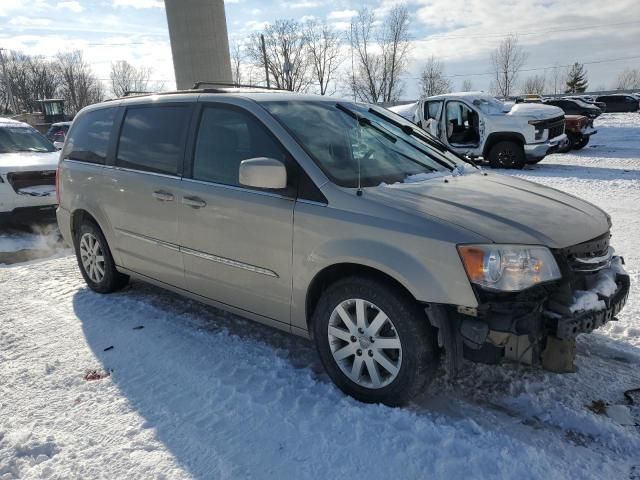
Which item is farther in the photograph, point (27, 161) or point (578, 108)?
point (578, 108)

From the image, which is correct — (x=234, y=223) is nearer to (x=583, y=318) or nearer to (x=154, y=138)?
(x=154, y=138)

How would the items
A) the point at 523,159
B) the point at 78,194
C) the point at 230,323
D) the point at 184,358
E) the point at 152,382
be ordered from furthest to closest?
the point at 523,159 < the point at 78,194 < the point at 230,323 < the point at 184,358 < the point at 152,382

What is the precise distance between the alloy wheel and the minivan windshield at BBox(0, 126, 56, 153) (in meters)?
7.62

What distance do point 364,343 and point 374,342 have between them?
0.23 ft

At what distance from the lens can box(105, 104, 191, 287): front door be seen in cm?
381

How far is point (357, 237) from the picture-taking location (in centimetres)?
276

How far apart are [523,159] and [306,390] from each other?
11.0 metres

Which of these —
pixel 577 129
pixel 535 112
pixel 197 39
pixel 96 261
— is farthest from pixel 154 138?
pixel 577 129

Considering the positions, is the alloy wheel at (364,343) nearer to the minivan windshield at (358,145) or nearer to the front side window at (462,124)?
the minivan windshield at (358,145)

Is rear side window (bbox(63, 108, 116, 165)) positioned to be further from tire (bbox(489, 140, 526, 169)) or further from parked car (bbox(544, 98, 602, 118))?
parked car (bbox(544, 98, 602, 118))

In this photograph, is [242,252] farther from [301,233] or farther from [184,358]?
[184,358]

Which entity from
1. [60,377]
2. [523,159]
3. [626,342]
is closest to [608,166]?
[523,159]

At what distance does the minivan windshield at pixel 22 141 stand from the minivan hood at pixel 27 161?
11.3 inches

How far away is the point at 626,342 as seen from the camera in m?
3.51
